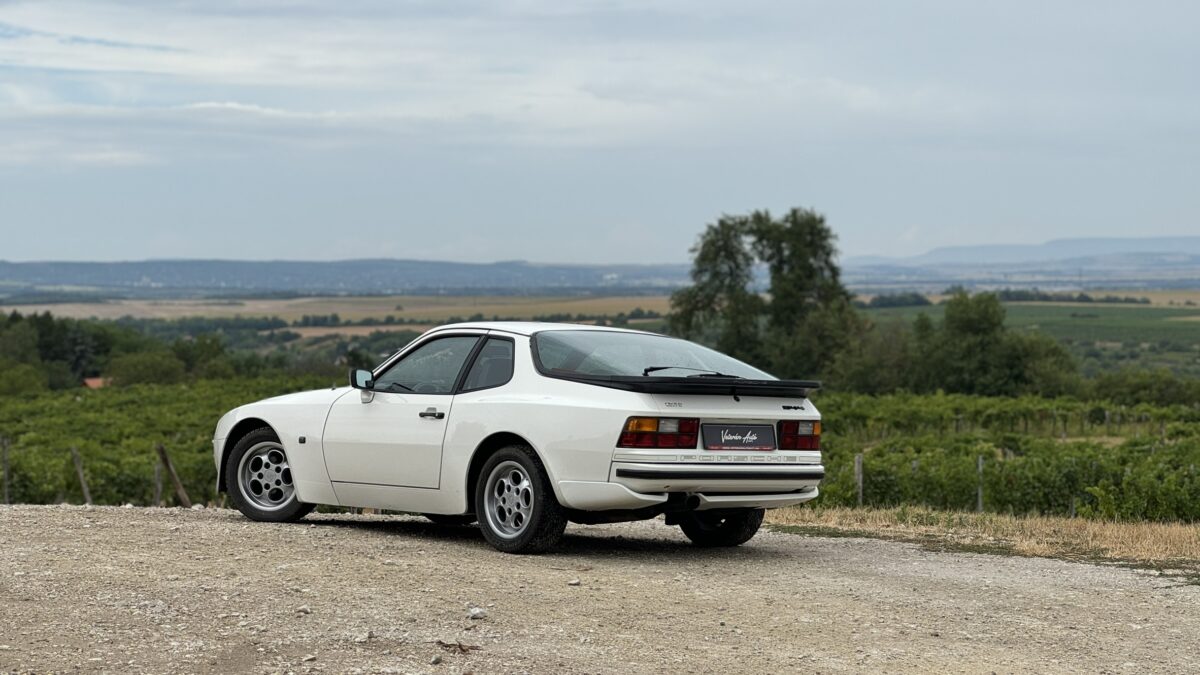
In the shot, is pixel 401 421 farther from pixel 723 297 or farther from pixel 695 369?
pixel 723 297

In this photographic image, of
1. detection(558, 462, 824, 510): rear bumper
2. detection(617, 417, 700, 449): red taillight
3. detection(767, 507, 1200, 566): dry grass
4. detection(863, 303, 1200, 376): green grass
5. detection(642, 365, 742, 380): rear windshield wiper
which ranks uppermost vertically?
detection(642, 365, 742, 380): rear windshield wiper

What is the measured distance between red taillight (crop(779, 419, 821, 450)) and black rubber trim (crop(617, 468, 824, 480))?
173 millimetres

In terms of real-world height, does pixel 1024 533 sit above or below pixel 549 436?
below

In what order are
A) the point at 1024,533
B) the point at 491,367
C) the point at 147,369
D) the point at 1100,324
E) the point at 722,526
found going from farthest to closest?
the point at 1100,324 < the point at 147,369 < the point at 1024,533 < the point at 722,526 < the point at 491,367

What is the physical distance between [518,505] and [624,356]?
1.19m

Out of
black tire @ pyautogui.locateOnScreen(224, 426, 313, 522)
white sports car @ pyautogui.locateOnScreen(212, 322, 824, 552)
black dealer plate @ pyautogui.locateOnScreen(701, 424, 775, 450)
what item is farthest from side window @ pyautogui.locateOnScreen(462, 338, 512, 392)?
black tire @ pyautogui.locateOnScreen(224, 426, 313, 522)

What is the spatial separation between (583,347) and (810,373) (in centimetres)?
9372

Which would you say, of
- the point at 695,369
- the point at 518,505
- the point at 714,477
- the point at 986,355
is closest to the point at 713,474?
the point at 714,477

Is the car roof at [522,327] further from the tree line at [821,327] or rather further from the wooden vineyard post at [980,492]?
the tree line at [821,327]

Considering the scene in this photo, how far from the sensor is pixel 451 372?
10.7 m

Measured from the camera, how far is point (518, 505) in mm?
9969

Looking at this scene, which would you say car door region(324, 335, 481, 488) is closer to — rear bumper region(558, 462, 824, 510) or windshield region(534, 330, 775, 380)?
windshield region(534, 330, 775, 380)

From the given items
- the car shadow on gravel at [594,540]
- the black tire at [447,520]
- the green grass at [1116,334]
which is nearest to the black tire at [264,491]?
the car shadow on gravel at [594,540]

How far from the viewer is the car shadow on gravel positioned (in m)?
10.5
